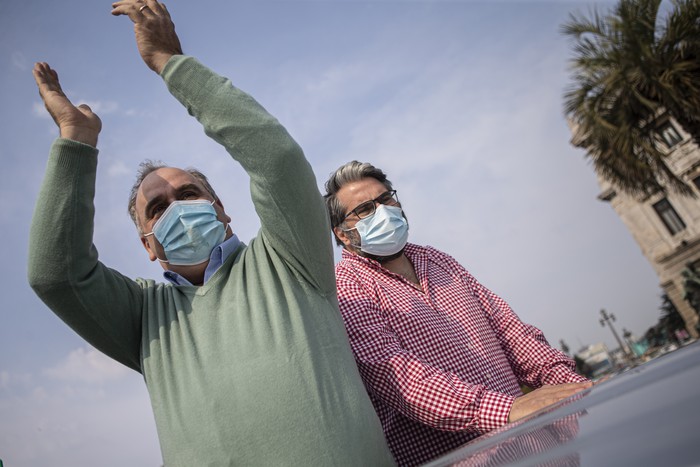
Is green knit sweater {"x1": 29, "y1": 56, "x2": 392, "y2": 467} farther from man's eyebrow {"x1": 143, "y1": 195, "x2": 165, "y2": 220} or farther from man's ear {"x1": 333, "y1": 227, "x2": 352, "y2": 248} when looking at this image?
man's ear {"x1": 333, "y1": 227, "x2": 352, "y2": 248}

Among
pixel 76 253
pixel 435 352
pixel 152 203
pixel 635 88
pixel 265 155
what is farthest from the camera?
pixel 635 88

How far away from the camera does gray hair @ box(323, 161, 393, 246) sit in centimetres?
306

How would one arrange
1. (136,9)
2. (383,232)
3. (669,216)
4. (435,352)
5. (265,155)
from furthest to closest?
(669,216) → (383,232) → (435,352) → (136,9) → (265,155)

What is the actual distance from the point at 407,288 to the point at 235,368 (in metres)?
1.26

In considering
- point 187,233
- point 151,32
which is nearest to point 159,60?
point 151,32

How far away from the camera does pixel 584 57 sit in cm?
920

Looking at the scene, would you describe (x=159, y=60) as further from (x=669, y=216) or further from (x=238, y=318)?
(x=669, y=216)

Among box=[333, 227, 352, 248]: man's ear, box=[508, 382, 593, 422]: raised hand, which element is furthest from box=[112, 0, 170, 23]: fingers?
box=[508, 382, 593, 422]: raised hand

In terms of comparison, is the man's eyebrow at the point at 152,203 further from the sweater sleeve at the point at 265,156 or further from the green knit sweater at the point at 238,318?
the sweater sleeve at the point at 265,156

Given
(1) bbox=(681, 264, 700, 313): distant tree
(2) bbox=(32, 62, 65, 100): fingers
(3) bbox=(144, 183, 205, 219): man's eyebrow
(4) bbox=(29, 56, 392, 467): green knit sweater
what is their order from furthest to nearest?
(1) bbox=(681, 264, 700, 313): distant tree → (3) bbox=(144, 183, 205, 219): man's eyebrow → (2) bbox=(32, 62, 65, 100): fingers → (4) bbox=(29, 56, 392, 467): green knit sweater

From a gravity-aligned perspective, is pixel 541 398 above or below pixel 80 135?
below

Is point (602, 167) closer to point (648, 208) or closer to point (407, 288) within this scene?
point (407, 288)

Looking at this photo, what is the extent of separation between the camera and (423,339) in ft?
7.63

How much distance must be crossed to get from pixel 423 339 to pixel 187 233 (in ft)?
3.59
